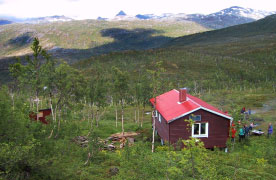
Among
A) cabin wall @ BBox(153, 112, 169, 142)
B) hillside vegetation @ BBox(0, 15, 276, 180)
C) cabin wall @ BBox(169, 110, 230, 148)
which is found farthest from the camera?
cabin wall @ BBox(153, 112, 169, 142)

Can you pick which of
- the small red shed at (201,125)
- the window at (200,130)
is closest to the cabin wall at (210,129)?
the small red shed at (201,125)

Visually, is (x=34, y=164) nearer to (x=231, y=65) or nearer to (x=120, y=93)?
(x=120, y=93)

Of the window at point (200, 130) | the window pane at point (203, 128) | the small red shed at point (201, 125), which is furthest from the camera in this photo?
the window pane at point (203, 128)

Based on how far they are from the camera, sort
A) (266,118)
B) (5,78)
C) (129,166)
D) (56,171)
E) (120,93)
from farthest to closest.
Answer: (5,78)
(266,118)
(120,93)
(129,166)
(56,171)

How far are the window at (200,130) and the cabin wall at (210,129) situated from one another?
0.32 m

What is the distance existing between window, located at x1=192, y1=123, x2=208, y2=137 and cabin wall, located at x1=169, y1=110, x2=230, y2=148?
1.07ft

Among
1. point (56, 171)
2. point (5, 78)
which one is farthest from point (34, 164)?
point (5, 78)

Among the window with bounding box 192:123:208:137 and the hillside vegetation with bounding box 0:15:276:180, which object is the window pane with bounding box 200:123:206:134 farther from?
the hillside vegetation with bounding box 0:15:276:180

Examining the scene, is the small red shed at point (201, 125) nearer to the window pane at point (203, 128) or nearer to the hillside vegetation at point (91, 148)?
the window pane at point (203, 128)

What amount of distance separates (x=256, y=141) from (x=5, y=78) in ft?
689

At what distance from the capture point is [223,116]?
910 inches

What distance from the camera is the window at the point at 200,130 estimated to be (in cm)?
2316

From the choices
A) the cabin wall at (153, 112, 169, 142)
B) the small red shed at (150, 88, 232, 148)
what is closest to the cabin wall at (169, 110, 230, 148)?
the small red shed at (150, 88, 232, 148)

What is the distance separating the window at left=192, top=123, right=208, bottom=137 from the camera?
2316 centimetres
